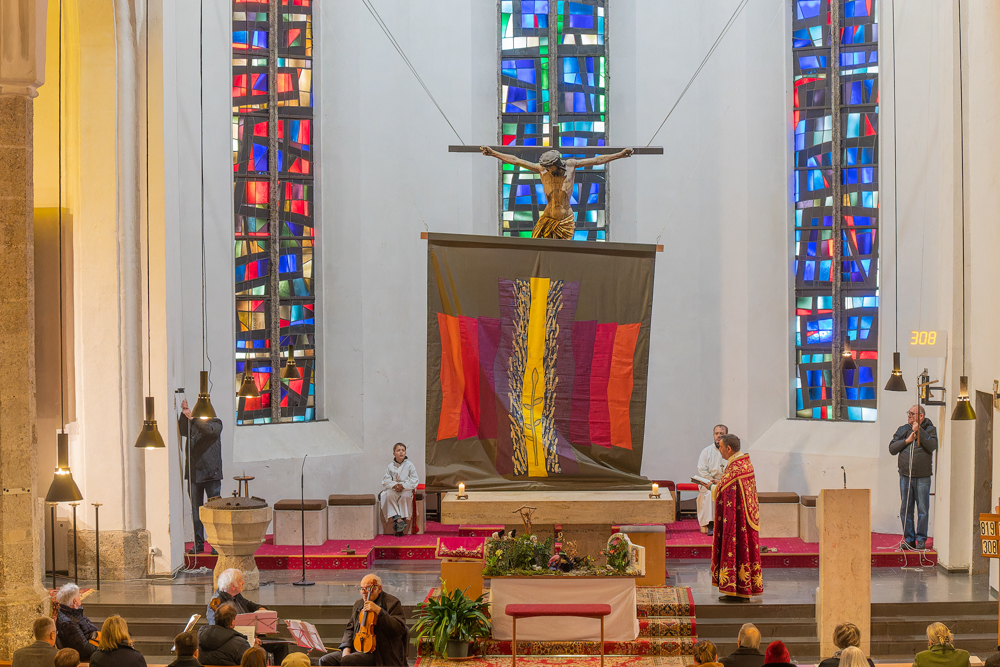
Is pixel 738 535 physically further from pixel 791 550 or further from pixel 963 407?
pixel 963 407

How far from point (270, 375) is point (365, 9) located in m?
5.62

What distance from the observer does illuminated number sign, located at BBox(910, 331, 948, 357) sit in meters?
13.2

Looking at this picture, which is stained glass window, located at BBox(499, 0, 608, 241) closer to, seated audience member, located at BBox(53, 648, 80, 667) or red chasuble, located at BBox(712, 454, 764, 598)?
red chasuble, located at BBox(712, 454, 764, 598)

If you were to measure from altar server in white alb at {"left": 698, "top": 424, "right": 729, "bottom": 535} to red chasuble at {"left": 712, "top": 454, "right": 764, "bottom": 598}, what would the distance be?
8.82ft

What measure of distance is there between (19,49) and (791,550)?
9992 millimetres

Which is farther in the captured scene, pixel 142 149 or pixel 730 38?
pixel 730 38

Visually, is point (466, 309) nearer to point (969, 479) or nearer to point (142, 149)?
point (142, 149)

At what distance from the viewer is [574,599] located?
1027 centimetres

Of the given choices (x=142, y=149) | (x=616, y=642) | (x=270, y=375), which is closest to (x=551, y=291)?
(x=616, y=642)

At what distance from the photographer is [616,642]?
34.1 feet

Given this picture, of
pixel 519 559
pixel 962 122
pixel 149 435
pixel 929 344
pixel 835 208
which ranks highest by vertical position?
pixel 962 122

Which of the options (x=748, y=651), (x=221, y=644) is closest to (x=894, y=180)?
(x=748, y=651)

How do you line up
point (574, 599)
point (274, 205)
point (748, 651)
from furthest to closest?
point (274, 205), point (574, 599), point (748, 651)

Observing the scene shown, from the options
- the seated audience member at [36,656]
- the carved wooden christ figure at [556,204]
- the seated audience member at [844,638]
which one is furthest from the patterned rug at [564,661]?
the carved wooden christ figure at [556,204]
